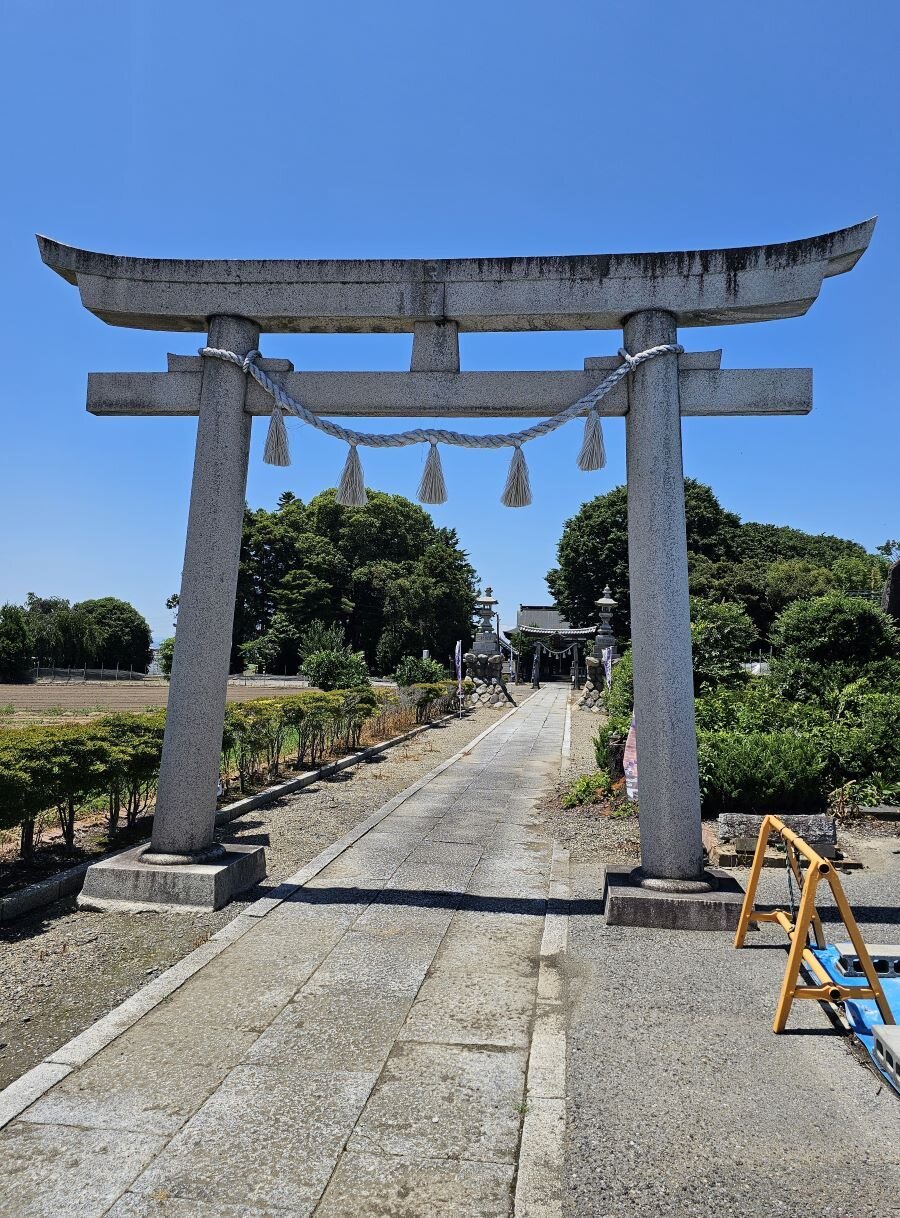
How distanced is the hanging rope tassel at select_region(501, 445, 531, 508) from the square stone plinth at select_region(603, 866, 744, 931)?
278cm

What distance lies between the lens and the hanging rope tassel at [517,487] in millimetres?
5691

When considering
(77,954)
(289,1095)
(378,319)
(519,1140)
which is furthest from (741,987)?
(378,319)

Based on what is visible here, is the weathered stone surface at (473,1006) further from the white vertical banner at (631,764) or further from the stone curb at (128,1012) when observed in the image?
the white vertical banner at (631,764)

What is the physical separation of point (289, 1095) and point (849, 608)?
11221mm

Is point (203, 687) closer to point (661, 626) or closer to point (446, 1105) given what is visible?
point (661, 626)

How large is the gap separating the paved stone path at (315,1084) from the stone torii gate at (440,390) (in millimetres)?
1103

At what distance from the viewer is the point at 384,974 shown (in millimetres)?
4309

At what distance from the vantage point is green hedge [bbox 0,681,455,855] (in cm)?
560

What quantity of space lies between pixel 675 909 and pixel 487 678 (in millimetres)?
26190

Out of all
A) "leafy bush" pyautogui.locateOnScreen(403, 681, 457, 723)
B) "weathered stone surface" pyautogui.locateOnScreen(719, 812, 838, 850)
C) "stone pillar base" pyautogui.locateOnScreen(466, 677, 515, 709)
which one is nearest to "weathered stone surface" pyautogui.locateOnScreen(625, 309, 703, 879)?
"weathered stone surface" pyautogui.locateOnScreen(719, 812, 838, 850)

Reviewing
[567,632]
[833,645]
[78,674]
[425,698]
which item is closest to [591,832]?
[833,645]

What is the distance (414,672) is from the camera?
26.0m

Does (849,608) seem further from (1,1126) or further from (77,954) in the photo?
(1,1126)

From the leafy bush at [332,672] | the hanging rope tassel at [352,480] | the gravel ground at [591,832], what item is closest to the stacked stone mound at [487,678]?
the leafy bush at [332,672]
